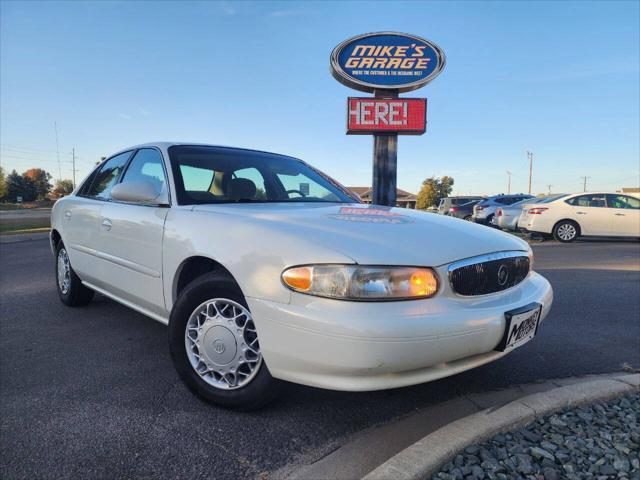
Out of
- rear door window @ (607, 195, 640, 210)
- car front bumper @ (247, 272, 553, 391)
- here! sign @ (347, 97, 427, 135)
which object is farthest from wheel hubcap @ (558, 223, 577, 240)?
car front bumper @ (247, 272, 553, 391)

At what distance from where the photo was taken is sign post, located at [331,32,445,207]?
12.2m

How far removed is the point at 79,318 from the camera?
156 inches

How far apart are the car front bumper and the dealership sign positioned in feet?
37.9

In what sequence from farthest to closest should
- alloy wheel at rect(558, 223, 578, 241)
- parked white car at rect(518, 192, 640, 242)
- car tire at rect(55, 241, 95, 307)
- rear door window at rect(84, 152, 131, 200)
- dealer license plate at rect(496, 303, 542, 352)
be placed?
alloy wheel at rect(558, 223, 578, 241) → parked white car at rect(518, 192, 640, 242) → car tire at rect(55, 241, 95, 307) → rear door window at rect(84, 152, 131, 200) → dealer license plate at rect(496, 303, 542, 352)

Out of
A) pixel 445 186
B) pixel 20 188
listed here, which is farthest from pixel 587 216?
pixel 20 188

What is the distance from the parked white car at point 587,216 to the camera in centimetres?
1091

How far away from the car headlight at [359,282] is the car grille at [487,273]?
0.62 ft

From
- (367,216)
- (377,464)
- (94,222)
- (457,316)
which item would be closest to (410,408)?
(377,464)

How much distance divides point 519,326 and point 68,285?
160 inches

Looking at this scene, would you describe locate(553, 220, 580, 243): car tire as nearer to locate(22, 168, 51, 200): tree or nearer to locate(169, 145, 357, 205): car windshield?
locate(169, 145, 357, 205): car windshield

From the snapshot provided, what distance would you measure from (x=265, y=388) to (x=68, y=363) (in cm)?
165

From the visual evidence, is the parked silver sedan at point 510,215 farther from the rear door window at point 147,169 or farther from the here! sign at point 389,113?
the rear door window at point 147,169

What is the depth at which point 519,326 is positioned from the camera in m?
2.09

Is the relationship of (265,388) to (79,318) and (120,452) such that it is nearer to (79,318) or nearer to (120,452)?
(120,452)
